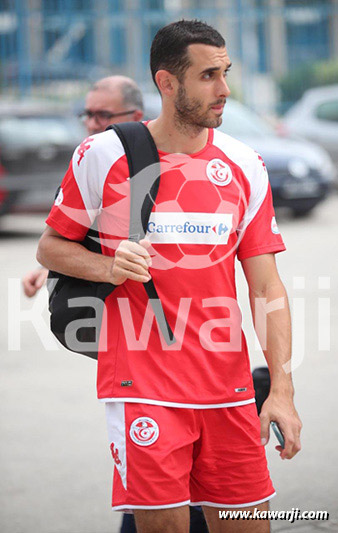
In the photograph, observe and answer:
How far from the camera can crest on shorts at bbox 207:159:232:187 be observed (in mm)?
3012

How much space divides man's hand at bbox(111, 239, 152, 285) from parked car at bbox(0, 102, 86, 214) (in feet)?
33.6

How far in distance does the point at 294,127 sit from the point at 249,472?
15501 mm

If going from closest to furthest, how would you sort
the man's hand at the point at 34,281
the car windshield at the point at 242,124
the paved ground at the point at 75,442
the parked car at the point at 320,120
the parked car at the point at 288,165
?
the man's hand at the point at 34,281 → the paved ground at the point at 75,442 → the parked car at the point at 288,165 → the car windshield at the point at 242,124 → the parked car at the point at 320,120

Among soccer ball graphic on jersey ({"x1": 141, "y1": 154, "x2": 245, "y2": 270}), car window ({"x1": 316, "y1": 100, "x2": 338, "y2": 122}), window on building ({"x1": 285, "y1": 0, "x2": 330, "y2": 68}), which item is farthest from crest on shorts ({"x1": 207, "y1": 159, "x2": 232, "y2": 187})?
window on building ({"x1": 285, "y1": 0, "x2": 330, "y2": 68})

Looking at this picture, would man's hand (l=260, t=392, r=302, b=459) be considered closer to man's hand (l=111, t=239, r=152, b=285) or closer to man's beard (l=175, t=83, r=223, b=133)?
man's hand (l=111, t=239, r=152, b=285)

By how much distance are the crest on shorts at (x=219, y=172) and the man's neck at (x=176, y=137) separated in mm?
69

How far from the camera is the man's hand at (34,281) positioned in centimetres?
402

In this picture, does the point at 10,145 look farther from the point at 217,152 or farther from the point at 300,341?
the point at 217,152

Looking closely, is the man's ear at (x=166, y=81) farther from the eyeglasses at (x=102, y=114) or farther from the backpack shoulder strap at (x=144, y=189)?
the eyeglasses at (x=102, y=114)

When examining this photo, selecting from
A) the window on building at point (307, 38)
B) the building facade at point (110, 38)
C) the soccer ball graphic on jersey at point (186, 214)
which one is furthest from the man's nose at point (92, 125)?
the window on building at point (307, 38)

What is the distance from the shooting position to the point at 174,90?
301 centimetres

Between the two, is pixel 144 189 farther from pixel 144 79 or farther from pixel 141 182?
pixel 144 79

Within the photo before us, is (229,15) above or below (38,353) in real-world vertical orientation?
above

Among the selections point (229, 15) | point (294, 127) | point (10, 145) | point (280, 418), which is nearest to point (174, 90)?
point (280, 418)
